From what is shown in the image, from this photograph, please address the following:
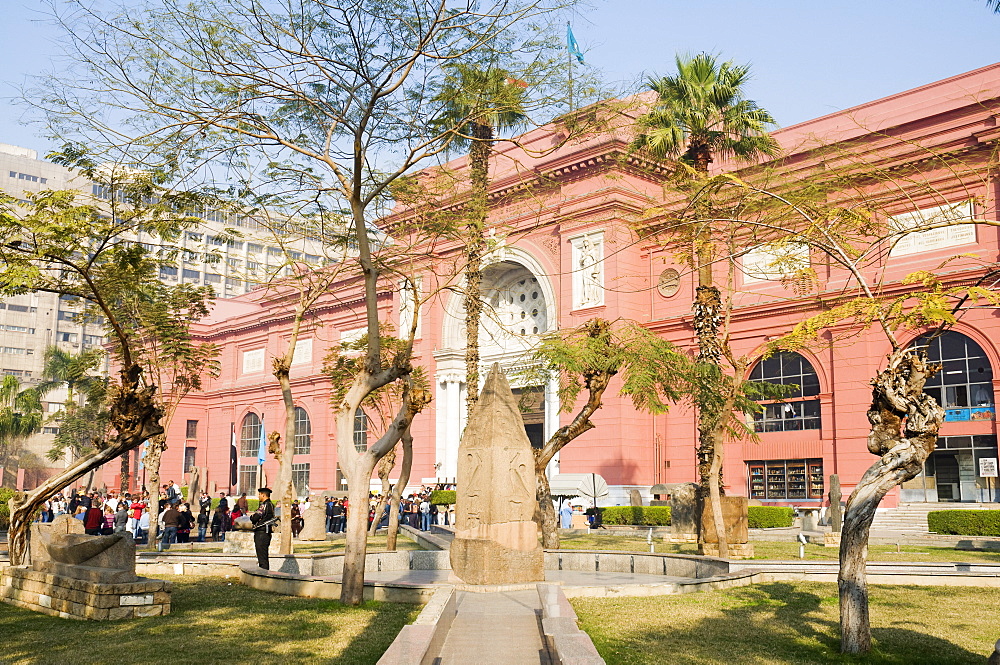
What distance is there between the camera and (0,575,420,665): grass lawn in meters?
8.17

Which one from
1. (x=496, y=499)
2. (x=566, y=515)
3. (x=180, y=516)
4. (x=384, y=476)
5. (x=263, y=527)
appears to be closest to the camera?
(x=496, y=499)

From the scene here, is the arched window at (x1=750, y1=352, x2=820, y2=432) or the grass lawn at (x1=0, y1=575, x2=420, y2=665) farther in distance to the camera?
the arched window at (x1=750, y1=352, x2=820, y2=432)

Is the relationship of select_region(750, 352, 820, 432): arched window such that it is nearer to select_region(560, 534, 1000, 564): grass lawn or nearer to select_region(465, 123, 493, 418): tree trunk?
select_region(560, 534, 1000, 564): grass lawn

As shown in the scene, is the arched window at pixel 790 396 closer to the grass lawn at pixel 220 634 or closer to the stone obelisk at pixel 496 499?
the stone obelisk at pixel 496 499

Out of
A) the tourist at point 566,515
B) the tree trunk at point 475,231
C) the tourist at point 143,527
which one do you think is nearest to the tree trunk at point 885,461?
the tree trunk at point 475,231

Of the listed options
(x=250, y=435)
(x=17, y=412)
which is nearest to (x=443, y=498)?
(x=250, y=435)

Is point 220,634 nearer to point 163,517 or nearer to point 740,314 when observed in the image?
point 163,517

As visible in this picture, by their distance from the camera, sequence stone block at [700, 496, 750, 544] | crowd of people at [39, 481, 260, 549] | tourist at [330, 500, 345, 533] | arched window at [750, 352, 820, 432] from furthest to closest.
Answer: tourist at [330, 500, 345, 533], arched window at [750, 352, 820, 432], crowd of people at [39, 481, 260, 549], stone block at [700, 496, 750, 544]

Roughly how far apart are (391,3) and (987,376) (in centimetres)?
2237

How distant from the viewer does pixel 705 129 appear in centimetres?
2253

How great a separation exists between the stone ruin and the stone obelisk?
158 inches

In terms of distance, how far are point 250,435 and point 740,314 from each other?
36.3 meters

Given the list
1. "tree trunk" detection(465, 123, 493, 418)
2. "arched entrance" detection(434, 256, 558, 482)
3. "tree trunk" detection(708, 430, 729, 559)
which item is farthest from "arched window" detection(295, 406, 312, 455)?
"tree trunk" detection(708, 430, 729, 559)

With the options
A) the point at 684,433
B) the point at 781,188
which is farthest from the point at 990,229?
the point at 781,188
